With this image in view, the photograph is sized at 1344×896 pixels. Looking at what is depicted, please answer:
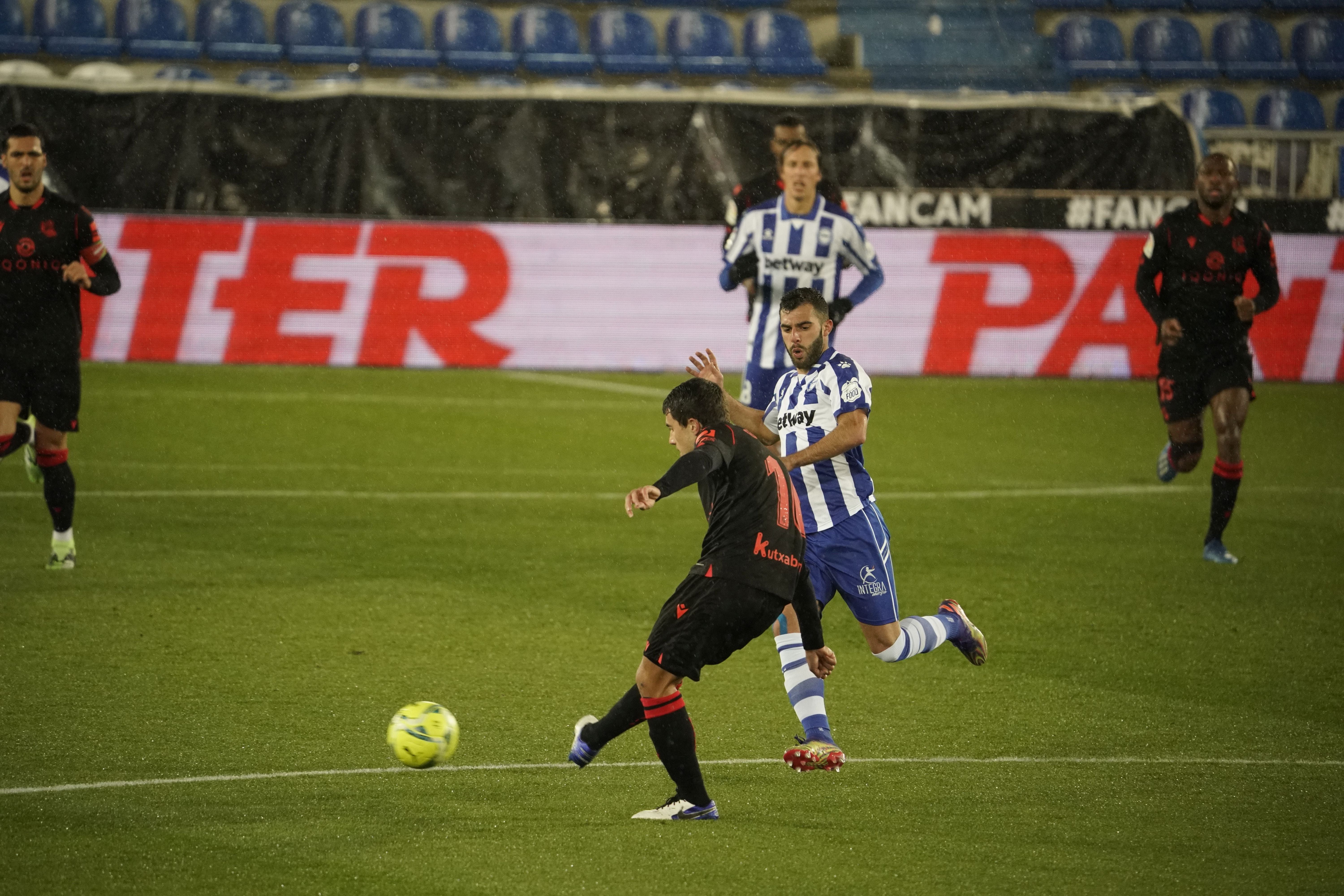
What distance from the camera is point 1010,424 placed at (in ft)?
49.4

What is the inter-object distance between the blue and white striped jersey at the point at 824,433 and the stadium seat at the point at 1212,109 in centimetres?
1754

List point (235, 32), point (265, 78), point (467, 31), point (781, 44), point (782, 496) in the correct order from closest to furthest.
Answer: point (782, 496), point (265, 78), point (235, 32), point (467, 31), point (781, 44)

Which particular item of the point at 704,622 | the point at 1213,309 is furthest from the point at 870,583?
the point at 1213,309

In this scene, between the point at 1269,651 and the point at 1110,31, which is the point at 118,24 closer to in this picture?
the point at 1110,31

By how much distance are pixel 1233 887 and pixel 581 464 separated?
8.44 metres

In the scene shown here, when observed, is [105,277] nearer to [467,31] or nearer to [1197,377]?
[1197,377]

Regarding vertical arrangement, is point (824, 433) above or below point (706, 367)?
below

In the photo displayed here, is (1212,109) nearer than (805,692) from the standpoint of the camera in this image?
No

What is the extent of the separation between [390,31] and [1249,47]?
11947 mm

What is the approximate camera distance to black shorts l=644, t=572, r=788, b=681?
5219mm

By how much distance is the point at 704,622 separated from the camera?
5.25 metres

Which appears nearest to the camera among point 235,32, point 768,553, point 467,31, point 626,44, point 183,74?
point 768,553

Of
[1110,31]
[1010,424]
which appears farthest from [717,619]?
[1110,31]

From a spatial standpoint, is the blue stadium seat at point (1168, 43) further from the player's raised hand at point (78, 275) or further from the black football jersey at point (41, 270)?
the player's raised hand at point (78, 275)
